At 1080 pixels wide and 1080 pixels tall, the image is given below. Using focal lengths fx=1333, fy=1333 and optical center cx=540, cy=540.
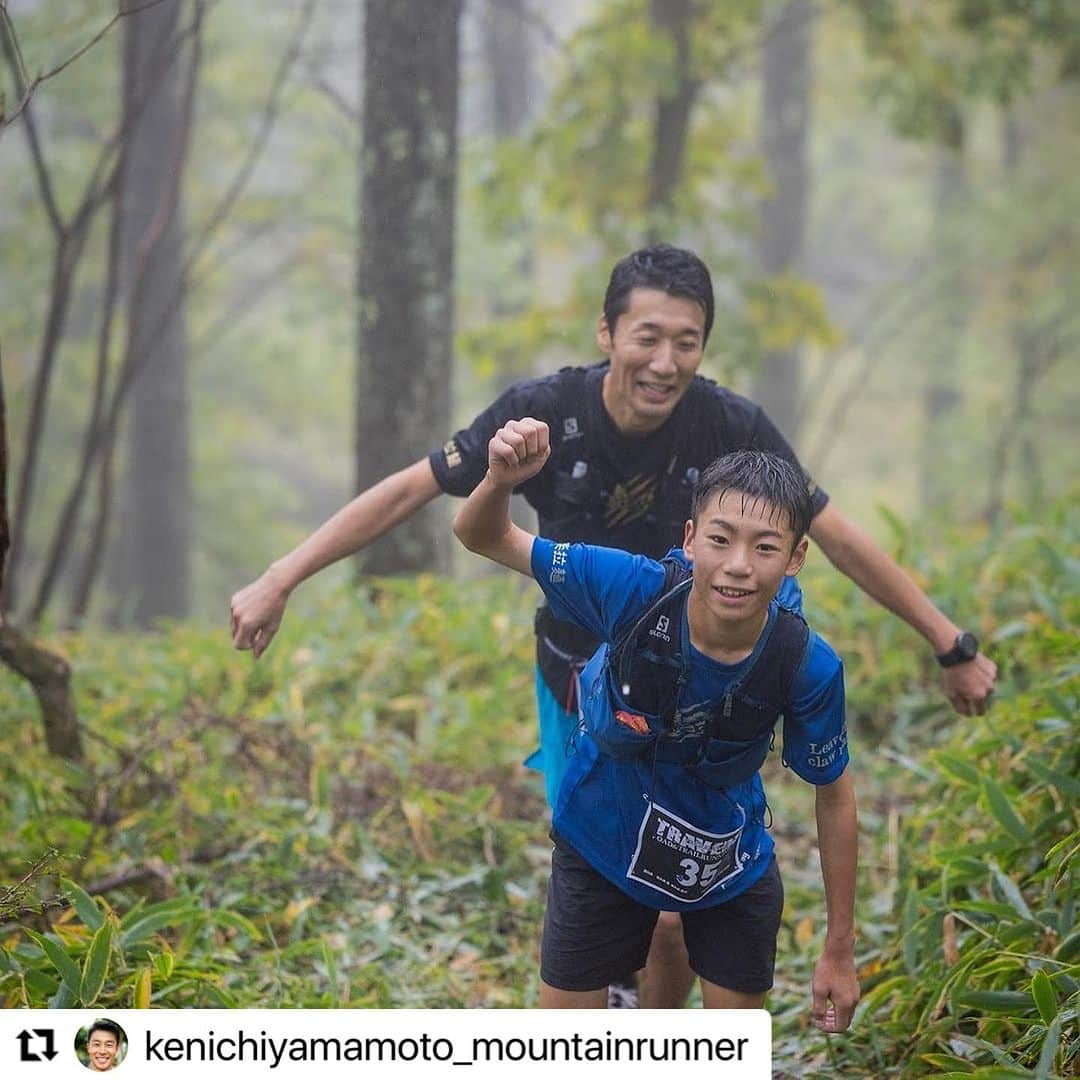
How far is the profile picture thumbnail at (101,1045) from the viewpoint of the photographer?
2.79m

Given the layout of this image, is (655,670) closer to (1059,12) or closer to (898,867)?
(898,867)

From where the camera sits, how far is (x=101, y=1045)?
9.22 feet

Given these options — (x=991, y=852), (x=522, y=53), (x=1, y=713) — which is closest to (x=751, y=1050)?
(x=991, y=852)

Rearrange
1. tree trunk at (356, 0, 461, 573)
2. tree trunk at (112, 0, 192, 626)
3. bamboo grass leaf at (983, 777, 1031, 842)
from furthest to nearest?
tree trunk at (112, 0, 192, 626) < tree trunk at (356, 0, 461, 573) < bamboo grass leaf at (983, 777, 1031, 842)

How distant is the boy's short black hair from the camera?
250cm

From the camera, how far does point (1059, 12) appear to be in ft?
24.8

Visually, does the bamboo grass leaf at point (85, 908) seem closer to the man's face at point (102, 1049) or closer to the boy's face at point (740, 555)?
the man's face at point (102, 1049)

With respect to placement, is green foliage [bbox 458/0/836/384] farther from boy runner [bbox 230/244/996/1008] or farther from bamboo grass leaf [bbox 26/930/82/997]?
bamboo grass leaf [bbox 26/930/82/997]

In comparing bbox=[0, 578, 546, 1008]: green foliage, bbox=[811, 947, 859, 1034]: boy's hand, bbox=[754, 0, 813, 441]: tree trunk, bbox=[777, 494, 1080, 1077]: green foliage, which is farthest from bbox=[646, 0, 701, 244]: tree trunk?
bbox=[811, 947, 859, 1034]: boy's hand

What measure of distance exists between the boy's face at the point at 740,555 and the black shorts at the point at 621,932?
2.41ft

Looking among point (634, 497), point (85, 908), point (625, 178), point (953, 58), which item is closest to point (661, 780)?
point (634, 497)

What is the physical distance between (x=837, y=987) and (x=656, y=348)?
1474mm

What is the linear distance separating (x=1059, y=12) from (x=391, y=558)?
4.89m

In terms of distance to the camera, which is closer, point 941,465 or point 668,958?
point 668,958
